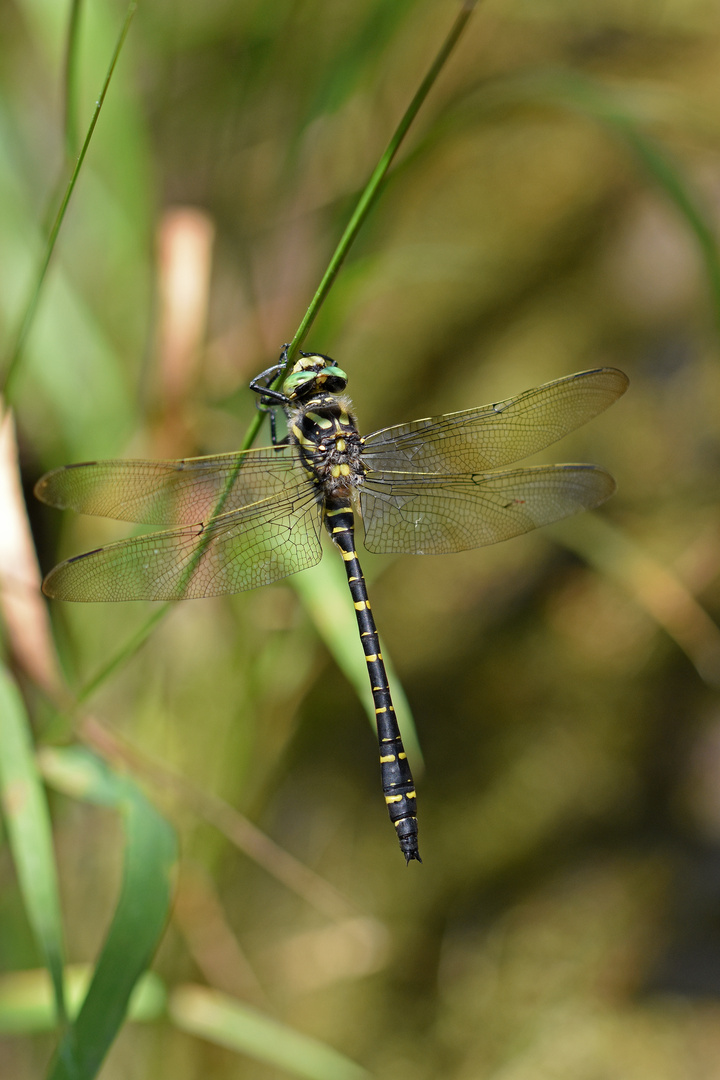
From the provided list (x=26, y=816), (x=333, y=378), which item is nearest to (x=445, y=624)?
(x=333, y=378)

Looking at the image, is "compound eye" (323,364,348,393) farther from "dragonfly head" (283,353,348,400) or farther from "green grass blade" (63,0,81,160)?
"green grass blade" (63,0,81,160)

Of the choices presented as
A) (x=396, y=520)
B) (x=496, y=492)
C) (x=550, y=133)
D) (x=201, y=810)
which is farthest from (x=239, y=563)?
(x=550, y=133)

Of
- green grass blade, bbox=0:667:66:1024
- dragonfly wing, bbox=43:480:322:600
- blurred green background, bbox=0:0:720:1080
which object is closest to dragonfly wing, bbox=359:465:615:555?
dragonfly wing, bbox=43:480:322:600

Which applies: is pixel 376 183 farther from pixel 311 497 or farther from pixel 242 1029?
pixel 242 1029

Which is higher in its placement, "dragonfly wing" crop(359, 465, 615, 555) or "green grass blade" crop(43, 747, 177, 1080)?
"dragonfly wing" crop(359, 465, 615, 555)

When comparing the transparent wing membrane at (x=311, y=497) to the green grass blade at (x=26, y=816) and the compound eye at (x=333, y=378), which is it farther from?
the green grass blade at (x=26, y=816)
